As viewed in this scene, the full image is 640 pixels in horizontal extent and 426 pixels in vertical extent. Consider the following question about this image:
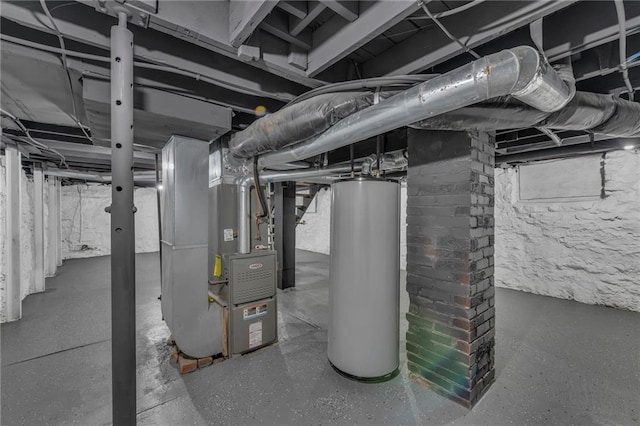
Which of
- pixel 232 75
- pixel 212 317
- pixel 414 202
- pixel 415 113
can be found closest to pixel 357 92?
pixel 415 113

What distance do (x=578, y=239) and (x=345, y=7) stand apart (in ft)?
13.3

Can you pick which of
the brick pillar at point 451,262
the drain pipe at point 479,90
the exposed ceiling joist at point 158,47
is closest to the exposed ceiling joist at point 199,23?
the exposed ceiling joist at point 158,47

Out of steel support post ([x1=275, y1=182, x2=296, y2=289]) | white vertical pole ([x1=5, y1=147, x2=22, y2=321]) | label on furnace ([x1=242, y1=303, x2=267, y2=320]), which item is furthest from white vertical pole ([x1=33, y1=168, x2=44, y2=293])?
label on furnace ([x1=242, y1=303, x2=267, y2=320])

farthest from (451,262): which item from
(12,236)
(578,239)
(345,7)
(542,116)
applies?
(12,236)

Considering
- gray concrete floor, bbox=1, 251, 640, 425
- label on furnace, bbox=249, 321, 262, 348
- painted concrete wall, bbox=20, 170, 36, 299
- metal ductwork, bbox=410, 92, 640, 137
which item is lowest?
gray concrete floor, bbox=1, 251, 640, 425

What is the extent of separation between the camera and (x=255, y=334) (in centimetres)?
225

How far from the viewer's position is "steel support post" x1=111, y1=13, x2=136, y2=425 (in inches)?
35.1

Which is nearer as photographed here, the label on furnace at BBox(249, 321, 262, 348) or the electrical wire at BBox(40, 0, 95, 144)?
the electrical wire at BBox(40, 0, 95, 144)

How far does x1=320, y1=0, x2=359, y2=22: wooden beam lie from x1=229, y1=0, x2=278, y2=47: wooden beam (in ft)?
0.65

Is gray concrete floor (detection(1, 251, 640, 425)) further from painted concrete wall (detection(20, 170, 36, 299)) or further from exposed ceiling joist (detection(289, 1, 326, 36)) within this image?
exposed ceiling joist (detection(289, 1, 326, 36))

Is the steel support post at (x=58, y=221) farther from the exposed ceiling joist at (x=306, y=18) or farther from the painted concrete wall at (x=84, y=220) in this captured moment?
the exposed ceiling joist at (x=306, y=18)

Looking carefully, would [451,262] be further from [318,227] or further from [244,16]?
[318,227]

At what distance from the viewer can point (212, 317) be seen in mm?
2117

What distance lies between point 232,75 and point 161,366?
Result: 2089mm
